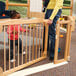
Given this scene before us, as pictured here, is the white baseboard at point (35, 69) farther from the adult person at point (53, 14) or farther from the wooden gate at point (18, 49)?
the adult person at point (53, 14)

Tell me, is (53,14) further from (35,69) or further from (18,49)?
(35,69)

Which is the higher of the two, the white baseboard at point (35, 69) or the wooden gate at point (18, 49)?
the wooden gate at point (18, 49)

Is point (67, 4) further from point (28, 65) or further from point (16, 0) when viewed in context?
point (28, 65)

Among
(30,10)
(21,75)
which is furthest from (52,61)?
(30,10)

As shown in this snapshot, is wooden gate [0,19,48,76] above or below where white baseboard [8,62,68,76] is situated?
above

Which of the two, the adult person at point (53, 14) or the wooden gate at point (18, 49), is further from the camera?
the adult person at point (53, 14)

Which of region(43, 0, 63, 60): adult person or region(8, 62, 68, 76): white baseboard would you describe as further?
region(43, 0, 63, 60): adult person

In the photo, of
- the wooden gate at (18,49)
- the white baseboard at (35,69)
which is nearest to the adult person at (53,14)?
the wooden gate at (18,49)

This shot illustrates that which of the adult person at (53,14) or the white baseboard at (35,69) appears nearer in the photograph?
the white baseboard at (35,69)

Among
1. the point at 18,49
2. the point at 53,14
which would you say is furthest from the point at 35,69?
the point at 53,14

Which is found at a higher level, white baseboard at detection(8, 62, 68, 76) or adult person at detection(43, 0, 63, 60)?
adult person at detection(43, 0, 63, 60)

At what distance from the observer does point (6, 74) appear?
165 centimetres

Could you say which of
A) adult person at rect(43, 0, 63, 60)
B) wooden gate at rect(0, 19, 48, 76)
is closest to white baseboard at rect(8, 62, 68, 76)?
wooden gate at rect(0, 19, 48, 76)

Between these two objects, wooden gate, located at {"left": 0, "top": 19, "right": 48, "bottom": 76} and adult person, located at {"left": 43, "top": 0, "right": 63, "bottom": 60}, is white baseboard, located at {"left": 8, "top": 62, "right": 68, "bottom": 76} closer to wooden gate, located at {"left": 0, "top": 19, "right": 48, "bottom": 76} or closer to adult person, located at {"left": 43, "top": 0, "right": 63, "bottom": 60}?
wooden gate, located at {"left": 0, "top": 19, "right": 48, "bottom": 76}
